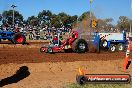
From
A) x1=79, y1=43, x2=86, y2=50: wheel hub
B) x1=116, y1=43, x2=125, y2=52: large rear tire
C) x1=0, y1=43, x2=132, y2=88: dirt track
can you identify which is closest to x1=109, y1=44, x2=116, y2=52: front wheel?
x1=116, y1=43, x2=125, y2=52: large rear tire

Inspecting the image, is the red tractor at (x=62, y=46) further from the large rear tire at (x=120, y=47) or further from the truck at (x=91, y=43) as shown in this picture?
the large rear tire at (x=120, y=47)

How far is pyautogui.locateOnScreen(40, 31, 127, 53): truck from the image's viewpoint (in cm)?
2125

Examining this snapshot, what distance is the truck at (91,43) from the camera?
21250 millimetres

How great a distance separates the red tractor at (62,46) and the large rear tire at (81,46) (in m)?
0.44

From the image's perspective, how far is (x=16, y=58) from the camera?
17797 mm

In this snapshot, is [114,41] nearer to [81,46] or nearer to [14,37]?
[81,46]

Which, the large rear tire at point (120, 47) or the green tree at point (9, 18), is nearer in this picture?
the large rear tire at point (120, 47)

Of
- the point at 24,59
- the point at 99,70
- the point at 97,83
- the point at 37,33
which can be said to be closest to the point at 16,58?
the point at 24,59

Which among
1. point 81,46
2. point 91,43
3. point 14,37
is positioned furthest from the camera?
point 14,37

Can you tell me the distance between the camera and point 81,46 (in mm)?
21484

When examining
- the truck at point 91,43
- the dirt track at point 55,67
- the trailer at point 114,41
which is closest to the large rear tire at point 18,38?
the truck at point 91,43

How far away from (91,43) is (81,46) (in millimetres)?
1580

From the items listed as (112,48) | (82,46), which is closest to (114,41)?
(112,48)

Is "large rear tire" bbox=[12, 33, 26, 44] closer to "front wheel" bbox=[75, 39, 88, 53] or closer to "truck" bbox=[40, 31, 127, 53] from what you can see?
"truck" bbox=[40, 31, 127, 53]
